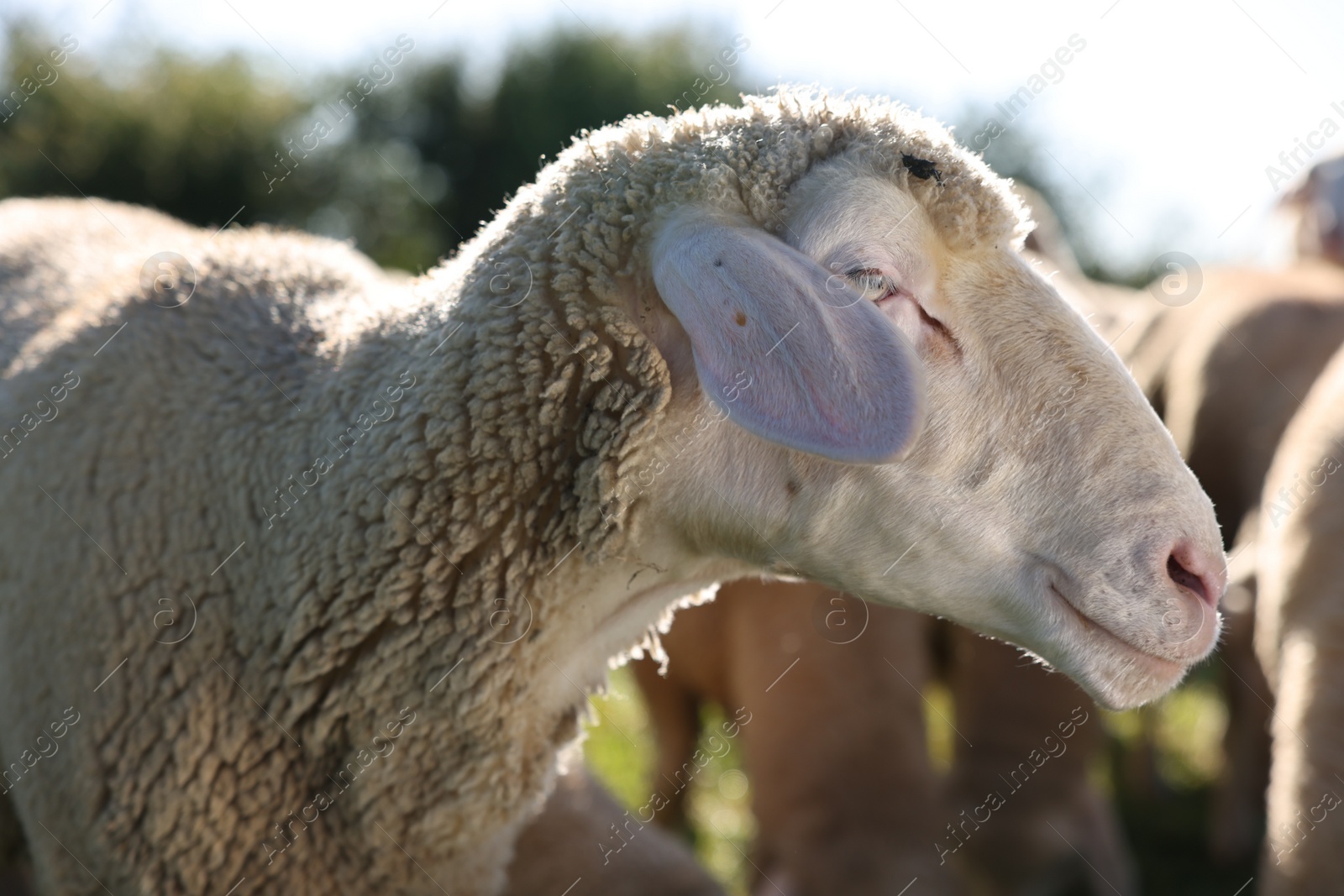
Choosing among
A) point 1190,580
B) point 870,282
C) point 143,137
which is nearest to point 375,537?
point 870,282

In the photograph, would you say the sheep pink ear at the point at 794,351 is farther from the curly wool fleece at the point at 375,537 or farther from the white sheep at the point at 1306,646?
the white sheep at the point at 1306,646

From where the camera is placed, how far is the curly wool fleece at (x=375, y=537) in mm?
2053

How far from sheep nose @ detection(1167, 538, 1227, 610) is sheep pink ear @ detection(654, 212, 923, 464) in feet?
2.05

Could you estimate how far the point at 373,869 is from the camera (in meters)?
2.26

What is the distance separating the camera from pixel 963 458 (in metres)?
1.98

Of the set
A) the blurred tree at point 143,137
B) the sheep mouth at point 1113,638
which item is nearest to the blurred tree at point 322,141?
the blurred tree at point 143,137

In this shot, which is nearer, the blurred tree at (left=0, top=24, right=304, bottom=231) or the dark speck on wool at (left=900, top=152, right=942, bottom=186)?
the dark speck on wool at (left=900, top=152, right=942, bottom=186)

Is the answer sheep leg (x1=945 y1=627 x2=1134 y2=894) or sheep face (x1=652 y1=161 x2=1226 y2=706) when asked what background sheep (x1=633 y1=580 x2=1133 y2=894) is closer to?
sheep leg (x1=945 y1=627 x2=1134 y2=894)

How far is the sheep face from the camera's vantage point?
194 centimetres

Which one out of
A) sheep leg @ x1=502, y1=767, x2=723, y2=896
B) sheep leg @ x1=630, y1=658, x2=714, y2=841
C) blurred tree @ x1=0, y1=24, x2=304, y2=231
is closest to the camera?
sheep leg @ x1=502, y1=767, x2=723, y2=896

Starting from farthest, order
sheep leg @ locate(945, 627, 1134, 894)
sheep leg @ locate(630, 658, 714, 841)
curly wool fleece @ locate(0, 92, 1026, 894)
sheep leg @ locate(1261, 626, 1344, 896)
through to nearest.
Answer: sheep leg @ locate(630, 658, 714, 841)
sheep leg @ locate(945, 627, 1134, 894)
sheep leg @ locate(1261, 626, 1344, 896)
curly wool fleece @ locate(0, 92, 1026, 894)

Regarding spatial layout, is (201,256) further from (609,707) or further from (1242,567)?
(609,707)

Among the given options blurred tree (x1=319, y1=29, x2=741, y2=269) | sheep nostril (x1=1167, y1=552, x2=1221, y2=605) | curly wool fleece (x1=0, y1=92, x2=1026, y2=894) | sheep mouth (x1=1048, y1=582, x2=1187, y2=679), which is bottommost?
blurred tree (x1=319, y1=29, x2=741, y2=269)

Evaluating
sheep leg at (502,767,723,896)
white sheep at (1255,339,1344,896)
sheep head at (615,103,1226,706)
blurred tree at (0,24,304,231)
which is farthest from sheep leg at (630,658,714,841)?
blurred tree at (0,24,304,231)
